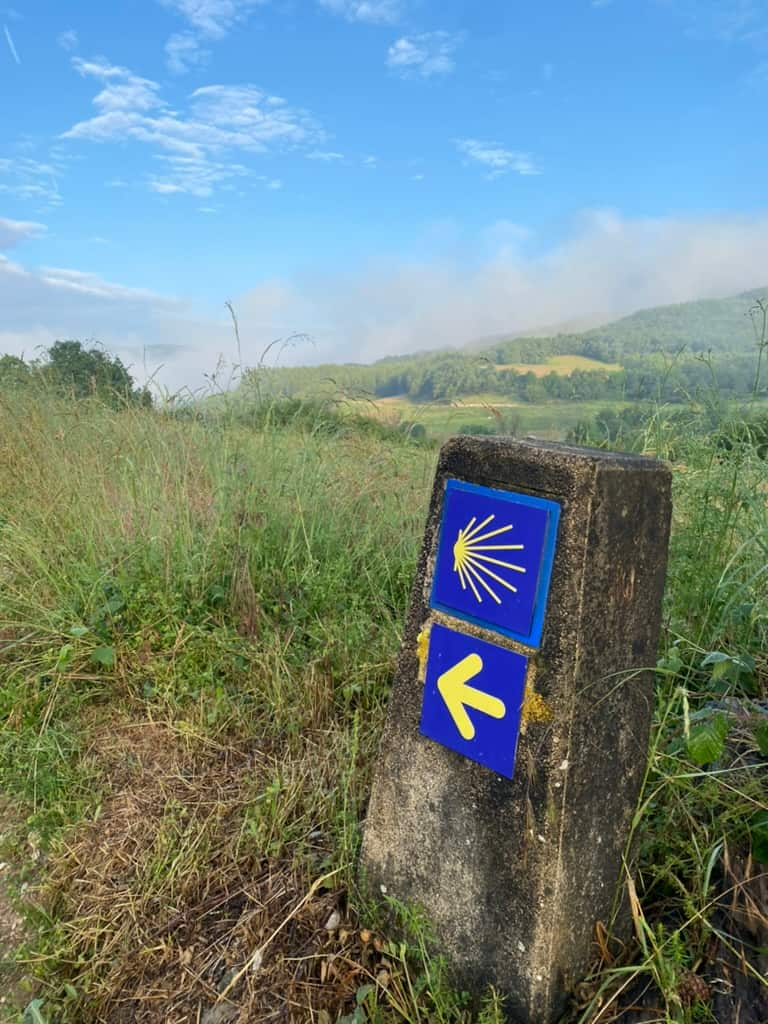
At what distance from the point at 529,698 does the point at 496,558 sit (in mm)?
300

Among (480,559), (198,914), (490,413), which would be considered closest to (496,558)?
(480,559)

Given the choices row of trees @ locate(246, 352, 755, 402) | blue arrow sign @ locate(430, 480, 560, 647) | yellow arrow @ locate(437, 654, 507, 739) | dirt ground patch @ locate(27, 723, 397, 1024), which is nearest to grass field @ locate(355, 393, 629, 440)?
row of trees @ locate(246, 352, 755, 402)

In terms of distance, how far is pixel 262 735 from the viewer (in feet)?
8.64

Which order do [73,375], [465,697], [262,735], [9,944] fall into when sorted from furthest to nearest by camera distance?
[73,375] < [262,735] < [9,944] < [465,697]

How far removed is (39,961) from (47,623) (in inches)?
58.2

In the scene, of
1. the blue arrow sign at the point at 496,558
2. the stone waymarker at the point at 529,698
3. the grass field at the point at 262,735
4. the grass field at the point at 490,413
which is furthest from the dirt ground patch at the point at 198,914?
the grass field at the point at 490,413

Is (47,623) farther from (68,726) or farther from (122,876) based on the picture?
(122,876)

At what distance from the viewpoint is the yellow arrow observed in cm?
158

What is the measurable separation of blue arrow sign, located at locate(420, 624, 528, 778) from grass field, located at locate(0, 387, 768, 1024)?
34 cm

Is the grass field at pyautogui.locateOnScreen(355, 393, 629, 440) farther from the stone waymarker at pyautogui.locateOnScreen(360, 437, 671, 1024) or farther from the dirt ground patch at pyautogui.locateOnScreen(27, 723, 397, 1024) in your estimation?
the dirt ground patch at pyautogui.locateOnScreen(27, 723, 397, 1024)

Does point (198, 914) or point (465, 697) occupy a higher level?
point (465, 697)

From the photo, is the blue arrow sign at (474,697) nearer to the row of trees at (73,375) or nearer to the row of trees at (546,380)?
the row of trees at (546,380)

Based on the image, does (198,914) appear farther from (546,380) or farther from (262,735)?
(546,380)

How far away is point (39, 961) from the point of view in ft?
7.04
